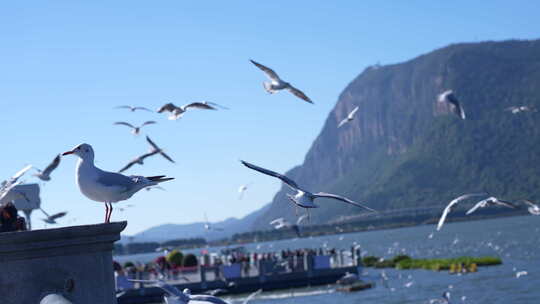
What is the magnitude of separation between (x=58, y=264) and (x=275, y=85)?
9.80 m

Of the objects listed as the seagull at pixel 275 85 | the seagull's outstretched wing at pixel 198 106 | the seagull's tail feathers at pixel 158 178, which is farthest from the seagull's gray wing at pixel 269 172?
the seagull's outstretched wing at pixel 198 106

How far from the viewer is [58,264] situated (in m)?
5.21

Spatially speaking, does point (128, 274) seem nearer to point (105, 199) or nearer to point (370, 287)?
point (370, 287)

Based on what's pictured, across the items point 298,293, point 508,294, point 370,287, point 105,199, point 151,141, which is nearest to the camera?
point 105,199

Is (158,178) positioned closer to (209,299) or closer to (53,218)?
(209,299)

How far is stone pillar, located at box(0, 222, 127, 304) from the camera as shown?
5094 millimetres

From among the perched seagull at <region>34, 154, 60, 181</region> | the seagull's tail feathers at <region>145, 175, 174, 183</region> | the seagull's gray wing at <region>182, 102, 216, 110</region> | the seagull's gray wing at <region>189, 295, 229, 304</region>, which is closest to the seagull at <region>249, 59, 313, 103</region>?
the seagull's gray wing at <region>182, 102, 216, 110</region>

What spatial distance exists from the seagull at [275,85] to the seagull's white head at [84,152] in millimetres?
6728

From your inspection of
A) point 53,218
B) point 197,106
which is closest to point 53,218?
point 53,218

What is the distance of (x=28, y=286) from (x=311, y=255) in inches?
1542

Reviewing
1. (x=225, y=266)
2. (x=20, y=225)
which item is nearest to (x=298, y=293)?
(x=225, y=266)

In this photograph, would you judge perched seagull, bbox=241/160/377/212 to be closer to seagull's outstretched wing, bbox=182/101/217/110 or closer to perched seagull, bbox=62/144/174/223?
perched seagull, bbox=62/144/174/223

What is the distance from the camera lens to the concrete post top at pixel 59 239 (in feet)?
16.6

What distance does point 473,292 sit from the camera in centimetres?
3803
